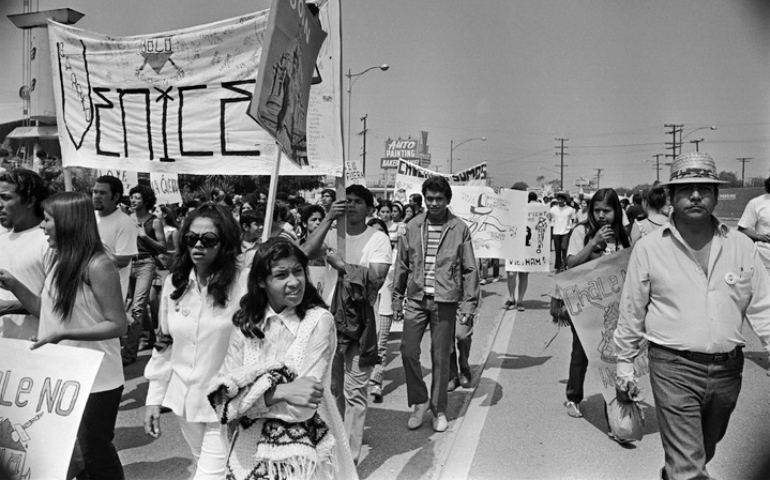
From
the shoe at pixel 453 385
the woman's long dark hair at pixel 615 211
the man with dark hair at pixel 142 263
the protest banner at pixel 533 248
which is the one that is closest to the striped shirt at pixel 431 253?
the woman's long dark hair at pixel 615 211

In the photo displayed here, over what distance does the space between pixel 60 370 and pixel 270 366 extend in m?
1.20

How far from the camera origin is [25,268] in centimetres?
348

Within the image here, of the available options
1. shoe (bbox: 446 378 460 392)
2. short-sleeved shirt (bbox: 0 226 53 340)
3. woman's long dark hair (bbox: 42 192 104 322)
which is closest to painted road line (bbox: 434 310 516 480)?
shoe (bbox: 446 378 460 392)

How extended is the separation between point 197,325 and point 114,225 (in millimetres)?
3379

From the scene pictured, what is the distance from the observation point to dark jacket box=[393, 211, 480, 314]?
16.3ft

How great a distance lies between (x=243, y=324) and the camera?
8.09ft

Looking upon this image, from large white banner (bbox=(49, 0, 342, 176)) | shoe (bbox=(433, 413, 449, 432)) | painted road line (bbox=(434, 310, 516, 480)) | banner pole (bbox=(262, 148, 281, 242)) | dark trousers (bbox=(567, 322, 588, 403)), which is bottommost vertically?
painted road line (bbox=(434, 310, 516, 480))

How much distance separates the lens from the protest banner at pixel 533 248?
1041 centimetres

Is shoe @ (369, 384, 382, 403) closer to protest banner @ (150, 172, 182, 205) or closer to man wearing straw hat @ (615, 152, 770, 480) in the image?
man wearing straw hat @ (615, 152, 770, 480)

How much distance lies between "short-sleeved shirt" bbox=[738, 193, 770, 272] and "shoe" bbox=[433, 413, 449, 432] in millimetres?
3966

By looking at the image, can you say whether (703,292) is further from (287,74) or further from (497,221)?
(497,221)

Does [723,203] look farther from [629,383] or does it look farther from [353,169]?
[629,383]

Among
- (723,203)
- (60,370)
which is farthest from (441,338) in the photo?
(723,203)

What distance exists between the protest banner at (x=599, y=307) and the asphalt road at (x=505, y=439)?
0.51 m
